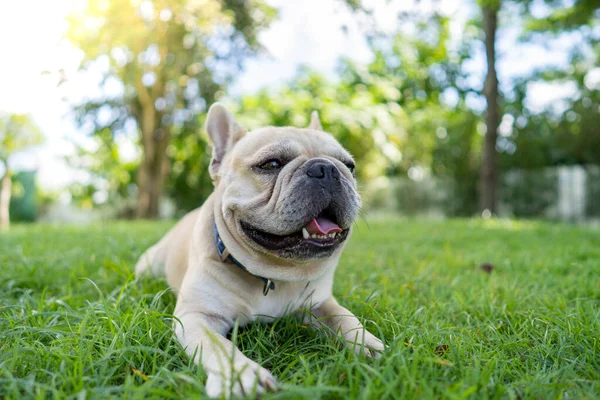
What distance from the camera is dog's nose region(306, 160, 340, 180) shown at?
6.91 ft

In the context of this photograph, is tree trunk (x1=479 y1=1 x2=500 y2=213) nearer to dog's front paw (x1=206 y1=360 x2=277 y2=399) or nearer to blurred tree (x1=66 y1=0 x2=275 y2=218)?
blurred tree (x1=66 y1=0 x2=275 y2=218)

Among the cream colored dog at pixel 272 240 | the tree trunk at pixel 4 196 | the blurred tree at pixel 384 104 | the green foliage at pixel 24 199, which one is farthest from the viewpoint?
the green foliage at pixel 24 199

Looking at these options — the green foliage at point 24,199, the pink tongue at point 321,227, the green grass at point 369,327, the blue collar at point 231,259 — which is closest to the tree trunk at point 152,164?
the green foliage at point 24,199

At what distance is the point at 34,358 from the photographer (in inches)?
65.8

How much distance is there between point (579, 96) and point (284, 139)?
54.7 ft

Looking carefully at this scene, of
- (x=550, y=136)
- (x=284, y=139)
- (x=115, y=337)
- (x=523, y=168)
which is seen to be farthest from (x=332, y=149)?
(x=550, y=136)

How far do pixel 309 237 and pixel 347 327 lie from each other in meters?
0.44

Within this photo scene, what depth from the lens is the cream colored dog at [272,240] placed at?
206cm

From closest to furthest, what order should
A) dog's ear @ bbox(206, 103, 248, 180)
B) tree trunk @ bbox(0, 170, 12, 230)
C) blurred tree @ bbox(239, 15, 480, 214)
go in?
dog's ear @ bbox(206, 103, 248, 180)
blurred tree @ bbox(239, 15, 480, 214)
tree trunk @ bbox(0, 170, 12, 230)

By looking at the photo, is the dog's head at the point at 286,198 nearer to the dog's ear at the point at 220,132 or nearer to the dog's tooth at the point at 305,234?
the dog's tooth at the point at 305,234

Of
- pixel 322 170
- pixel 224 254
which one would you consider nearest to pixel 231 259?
pixel 224 254

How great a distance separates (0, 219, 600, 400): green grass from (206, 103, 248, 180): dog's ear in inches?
33.3

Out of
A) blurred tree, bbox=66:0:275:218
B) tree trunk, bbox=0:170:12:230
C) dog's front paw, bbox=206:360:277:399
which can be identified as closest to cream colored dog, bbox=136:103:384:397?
dog's front paw, bbox=206:360:277:399

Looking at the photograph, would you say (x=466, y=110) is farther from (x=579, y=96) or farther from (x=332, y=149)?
(x=332, y=149)
